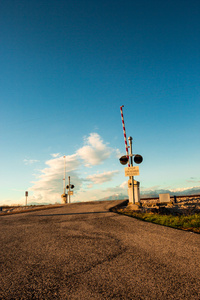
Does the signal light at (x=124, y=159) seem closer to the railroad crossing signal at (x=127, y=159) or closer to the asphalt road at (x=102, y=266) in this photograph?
the railroad crossing signal at (x=127, y=159)

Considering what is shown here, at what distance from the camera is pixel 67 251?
3324 mm

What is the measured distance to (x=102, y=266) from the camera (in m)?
2.63

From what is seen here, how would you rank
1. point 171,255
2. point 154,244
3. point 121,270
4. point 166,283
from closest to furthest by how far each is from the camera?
point 166,283 → point 121,270 → point 171,255 → point 154,244

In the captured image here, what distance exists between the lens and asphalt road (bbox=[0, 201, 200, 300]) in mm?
2013

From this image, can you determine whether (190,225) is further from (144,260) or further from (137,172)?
(137,172)

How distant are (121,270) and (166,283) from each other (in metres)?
0.57

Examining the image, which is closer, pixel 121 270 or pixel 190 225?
pixel 121 270

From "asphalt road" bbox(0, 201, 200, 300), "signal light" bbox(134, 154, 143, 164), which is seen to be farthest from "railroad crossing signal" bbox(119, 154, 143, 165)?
"asphalt road" bbox(0, 201, 200, 300)

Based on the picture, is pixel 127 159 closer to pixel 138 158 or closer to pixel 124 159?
pixel 124 159

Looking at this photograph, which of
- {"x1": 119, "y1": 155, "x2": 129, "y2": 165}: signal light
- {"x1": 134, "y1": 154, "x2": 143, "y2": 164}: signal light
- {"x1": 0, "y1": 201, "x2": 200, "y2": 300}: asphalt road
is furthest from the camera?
{"x1": 119, "y1": 155, "x2": 129, "y2": 165}: signal light

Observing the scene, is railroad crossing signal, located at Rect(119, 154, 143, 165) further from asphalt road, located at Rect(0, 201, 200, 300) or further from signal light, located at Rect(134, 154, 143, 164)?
asphalt road, located at Rect(0, 201, 200, 300)

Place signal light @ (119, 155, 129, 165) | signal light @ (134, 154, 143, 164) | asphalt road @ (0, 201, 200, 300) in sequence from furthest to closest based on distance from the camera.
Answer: signal light @ (119, 155, 129, 165), signal light @ (134, 154, 143, 164), asphalt road @ (0, 201, 200, 300)

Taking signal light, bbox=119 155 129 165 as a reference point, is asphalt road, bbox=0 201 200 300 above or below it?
below

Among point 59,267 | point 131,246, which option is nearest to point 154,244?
point 131,246
